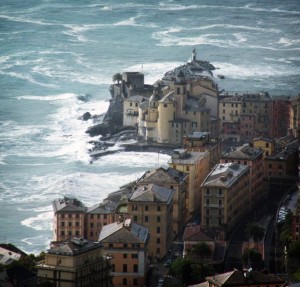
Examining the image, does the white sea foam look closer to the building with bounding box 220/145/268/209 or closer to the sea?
the sea

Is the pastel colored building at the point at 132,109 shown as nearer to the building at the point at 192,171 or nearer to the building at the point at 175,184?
the building at the point at 192,171

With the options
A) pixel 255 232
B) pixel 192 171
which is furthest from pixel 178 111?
pixel 255 232

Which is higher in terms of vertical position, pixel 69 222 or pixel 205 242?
pixel 69 222

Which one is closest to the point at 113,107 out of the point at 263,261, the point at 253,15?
the point at 263,261

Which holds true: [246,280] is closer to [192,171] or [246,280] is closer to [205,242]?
[205,242]

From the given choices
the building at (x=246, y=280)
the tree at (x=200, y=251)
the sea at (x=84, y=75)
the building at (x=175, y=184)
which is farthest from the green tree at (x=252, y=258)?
the sea at (x=84, y=75)

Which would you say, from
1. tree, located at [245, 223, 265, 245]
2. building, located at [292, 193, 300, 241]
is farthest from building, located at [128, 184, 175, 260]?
building, located at [292, 193, 300, 241]

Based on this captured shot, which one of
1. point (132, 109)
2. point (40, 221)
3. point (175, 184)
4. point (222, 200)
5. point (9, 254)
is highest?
point (132, 109)
